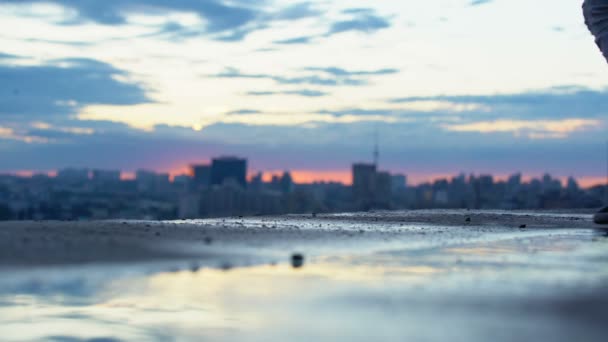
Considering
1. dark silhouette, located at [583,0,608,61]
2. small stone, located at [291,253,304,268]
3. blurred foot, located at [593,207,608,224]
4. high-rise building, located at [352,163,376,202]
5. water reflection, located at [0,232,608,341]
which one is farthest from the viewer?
high-rise building, located at [352,163,376,202]

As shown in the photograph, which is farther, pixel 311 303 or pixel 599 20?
pixel 599 20

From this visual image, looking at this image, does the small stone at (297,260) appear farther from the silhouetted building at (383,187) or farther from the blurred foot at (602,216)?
the silhouetted building at (383,187)

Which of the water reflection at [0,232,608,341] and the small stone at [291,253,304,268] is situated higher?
the small stone at [291,253,304,268]

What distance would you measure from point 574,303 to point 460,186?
431 feet

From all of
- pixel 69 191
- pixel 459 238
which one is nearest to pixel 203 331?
pixel 459 238

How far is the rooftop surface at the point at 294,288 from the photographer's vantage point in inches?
144

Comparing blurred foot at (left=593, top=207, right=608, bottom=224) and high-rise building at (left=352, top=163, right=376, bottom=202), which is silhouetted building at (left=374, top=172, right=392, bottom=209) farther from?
blurred foot at (left=593, top=207, right=608, bottom=224)

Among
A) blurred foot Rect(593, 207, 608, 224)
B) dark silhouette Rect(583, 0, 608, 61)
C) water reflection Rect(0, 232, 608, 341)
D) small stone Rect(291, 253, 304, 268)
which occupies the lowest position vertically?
water reflection Rect(0, 232, 608, 341)

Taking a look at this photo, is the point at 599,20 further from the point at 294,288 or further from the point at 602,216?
the point at 294,288

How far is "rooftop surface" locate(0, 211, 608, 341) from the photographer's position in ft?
12.0

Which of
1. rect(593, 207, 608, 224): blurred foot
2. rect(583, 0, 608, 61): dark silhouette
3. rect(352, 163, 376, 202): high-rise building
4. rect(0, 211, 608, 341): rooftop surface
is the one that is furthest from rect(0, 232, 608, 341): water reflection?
rect(352, 163, 376, 202): high-rise building

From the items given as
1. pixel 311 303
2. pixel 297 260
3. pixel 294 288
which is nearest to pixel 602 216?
pixel 297 260

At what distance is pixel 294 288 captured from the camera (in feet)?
14.8

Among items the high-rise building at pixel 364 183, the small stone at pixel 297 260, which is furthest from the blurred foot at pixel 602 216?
the high-rise building at pixel 364 183
